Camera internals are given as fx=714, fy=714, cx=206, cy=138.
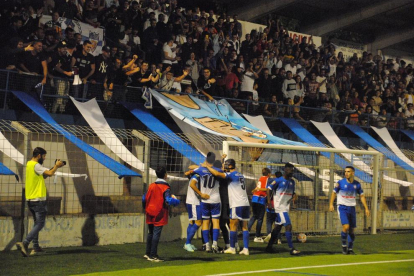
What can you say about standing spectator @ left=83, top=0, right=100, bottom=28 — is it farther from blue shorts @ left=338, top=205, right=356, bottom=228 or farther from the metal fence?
blue shorts @ left=338, top=205, right=356, bottom=228

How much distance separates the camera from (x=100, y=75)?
19.6m

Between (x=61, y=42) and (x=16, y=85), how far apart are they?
193cm

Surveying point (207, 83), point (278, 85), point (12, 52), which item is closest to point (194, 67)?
point (207, 83)

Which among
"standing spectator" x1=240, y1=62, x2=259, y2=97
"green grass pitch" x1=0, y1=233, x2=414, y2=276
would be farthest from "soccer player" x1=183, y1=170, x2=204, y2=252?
"standing spectator" x1=240, y1=62, x2=259, y2=97

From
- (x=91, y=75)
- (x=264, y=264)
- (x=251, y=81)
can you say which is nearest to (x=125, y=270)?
(x=264, y=264)

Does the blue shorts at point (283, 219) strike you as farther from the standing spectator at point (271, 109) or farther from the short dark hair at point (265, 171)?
the standing spectator at point (271, 109)

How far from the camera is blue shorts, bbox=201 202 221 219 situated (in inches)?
551

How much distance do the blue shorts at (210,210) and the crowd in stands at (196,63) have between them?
6497mm

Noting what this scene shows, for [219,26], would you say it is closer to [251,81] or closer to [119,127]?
[251,81]

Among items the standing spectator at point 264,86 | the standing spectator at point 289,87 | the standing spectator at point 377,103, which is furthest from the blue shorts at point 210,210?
the standing spectator at point 377,103

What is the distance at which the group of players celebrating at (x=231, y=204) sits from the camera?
13969 millimetres

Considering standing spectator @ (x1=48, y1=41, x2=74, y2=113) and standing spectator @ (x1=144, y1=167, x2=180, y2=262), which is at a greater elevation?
standing spectator @ (x1=48, y1=41, x2=74, y2=113)

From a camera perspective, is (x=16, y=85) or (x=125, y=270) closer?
(x=125, y=270)

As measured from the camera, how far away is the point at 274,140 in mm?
19781
